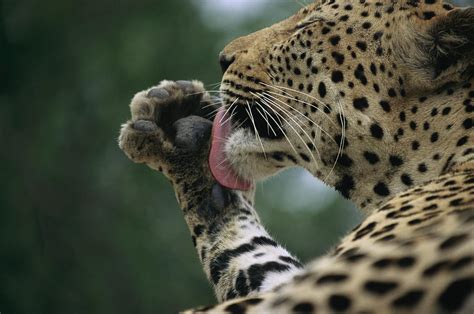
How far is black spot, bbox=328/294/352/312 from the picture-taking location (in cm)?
295

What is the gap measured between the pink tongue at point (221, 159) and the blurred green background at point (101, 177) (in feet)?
24.5

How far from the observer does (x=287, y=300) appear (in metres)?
3.05

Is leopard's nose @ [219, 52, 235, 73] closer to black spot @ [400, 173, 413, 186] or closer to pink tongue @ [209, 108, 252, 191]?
pink tongue @ [209, 108, 252, 191]

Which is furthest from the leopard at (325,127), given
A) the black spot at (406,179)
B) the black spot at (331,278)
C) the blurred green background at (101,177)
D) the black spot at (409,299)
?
the blurred green background at (101,177)

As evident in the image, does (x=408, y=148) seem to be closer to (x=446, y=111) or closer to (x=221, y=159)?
(x=446, y=111)

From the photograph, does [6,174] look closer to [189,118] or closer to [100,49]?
[100,49]

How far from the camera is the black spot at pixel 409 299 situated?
9.30 ft

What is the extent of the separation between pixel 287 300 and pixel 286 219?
454 inches

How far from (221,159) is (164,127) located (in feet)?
1.00

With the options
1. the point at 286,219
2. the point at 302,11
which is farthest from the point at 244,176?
the point at 286,219

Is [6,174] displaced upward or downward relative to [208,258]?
upward

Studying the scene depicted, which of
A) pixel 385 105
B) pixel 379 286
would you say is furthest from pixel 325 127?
pixel 379 286

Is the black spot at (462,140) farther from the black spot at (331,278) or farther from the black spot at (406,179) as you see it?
the black spot at (331,278)

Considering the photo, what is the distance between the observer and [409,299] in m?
2.85
